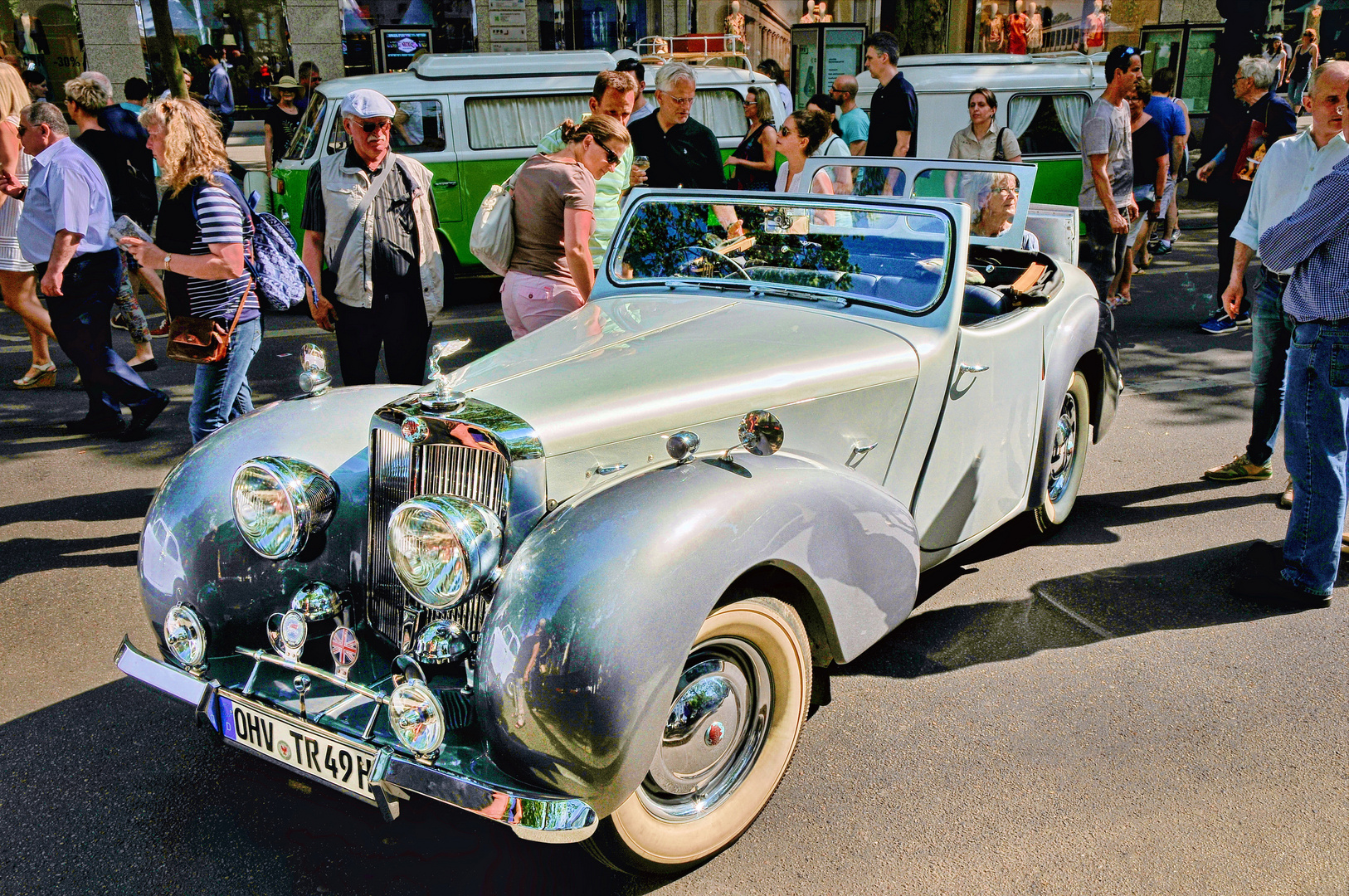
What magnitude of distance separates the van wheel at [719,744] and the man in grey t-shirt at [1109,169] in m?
5.49

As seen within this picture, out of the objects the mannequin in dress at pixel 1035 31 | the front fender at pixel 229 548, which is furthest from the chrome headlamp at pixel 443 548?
the mannequin in dress at pixel 1035 31

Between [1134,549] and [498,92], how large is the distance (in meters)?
7.27

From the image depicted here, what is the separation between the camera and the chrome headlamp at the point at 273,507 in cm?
263

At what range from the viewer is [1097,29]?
60.8 feet

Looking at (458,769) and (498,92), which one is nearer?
(458,769)

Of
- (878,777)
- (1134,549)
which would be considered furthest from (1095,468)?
(878,777)

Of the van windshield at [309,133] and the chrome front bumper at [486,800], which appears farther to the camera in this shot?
the van windshield at [309,133]

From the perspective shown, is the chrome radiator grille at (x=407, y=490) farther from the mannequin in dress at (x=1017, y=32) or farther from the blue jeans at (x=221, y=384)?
the mannequin in dress at (x=1017, y=32)

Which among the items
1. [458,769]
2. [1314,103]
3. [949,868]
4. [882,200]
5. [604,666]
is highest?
[1314,103]

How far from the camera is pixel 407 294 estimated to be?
4.38 m

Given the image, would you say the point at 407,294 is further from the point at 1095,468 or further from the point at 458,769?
the point at 1095,468

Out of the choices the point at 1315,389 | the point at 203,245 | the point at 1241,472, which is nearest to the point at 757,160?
the point at 1241,472

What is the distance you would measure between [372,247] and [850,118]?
20.2 feet

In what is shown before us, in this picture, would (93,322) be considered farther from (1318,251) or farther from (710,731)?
(1318,251)
